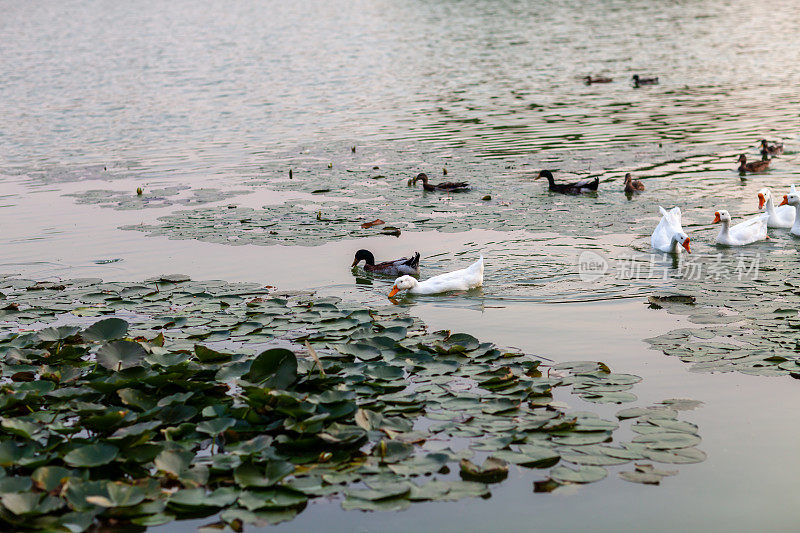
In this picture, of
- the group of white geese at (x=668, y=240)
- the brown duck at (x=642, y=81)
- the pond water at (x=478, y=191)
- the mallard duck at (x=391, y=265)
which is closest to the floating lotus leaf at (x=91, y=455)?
the pond water at (x=478, y=191)

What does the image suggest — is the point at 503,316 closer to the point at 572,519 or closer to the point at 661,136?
the point at 572,519

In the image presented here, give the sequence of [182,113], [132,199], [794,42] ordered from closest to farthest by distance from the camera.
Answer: [132,199] < [182,113] < [794,42]

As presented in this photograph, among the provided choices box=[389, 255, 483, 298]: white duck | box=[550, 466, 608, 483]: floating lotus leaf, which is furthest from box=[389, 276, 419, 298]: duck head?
box=[550, 466, 608, 483]: floating lotus leaf

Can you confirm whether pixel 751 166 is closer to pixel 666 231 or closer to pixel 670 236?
pixel 666 231

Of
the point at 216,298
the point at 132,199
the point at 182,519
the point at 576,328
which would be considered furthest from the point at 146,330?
the point at 132,199

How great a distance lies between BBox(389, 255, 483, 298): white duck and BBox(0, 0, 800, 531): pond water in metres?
0.23

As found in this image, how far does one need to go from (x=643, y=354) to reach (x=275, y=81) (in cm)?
2698

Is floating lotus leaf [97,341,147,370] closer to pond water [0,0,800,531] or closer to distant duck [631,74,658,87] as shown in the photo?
pond water [0,0,800,531]

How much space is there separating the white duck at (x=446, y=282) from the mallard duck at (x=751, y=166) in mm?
8130

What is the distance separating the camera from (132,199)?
1638 cm

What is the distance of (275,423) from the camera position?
6.57 meters

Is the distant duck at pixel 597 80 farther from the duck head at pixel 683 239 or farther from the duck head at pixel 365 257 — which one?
the duck head at pixel 365 257

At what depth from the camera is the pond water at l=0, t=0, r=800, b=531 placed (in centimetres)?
660

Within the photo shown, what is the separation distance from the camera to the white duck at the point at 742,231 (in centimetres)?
1194
